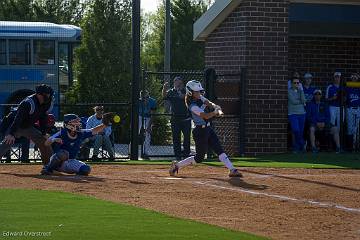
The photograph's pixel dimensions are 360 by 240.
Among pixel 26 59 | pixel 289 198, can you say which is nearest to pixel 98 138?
pixel 289 198

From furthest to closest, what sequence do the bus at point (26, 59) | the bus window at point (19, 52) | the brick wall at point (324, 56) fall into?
the bus window at point (19, 52), the bus at point (26, 59), the brick wall at point (324, 56)

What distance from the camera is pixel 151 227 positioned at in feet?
32.0

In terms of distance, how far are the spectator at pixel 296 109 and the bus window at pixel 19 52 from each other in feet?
37.6

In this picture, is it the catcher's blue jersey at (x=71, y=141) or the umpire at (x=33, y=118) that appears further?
the umpire at (x=33, y=118)

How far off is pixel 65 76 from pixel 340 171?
16.2 meters

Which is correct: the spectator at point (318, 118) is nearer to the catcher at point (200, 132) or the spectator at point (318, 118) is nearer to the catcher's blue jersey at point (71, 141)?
the catcher at point (200, 132)

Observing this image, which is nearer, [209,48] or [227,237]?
[227,237]

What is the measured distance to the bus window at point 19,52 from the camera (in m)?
29.6

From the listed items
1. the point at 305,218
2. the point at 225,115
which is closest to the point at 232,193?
the point at 305,218

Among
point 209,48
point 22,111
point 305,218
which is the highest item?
point 209,48

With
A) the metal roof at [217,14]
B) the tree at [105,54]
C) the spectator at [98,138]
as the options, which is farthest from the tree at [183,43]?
the spectator at [98,138]

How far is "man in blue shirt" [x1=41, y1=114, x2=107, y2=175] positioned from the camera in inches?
620

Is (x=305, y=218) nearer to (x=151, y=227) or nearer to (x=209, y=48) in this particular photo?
(x=151, y=227)

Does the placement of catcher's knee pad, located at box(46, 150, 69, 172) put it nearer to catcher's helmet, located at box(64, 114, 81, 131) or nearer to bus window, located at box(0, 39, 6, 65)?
catcher's helmet, located at box(64, 114, 81, 131)
